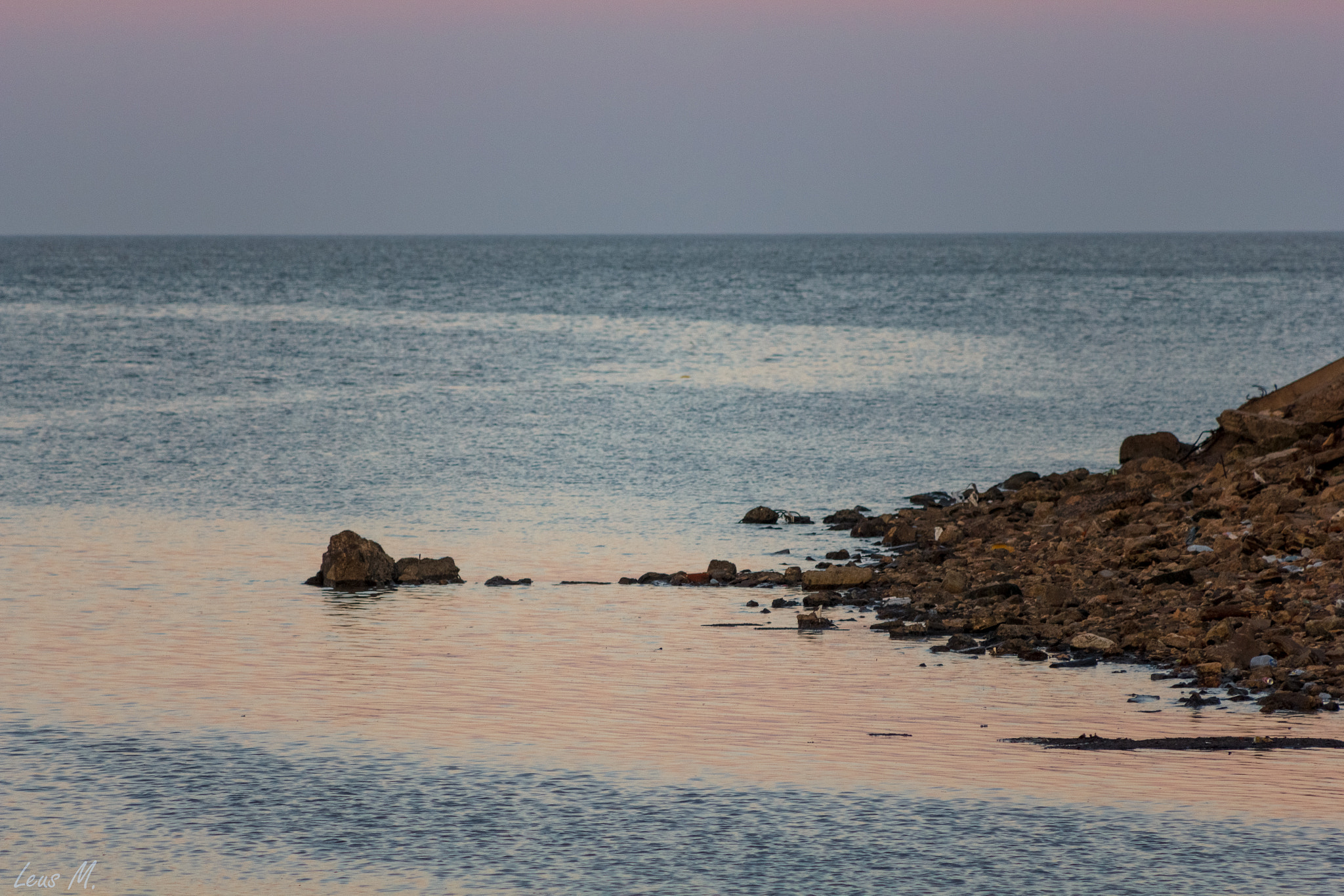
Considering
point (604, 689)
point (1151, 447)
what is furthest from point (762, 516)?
point (604, 689)

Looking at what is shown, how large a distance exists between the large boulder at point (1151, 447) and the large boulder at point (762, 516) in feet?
18.5

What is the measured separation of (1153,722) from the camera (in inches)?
544

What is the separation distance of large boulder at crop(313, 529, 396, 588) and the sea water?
0.39 m

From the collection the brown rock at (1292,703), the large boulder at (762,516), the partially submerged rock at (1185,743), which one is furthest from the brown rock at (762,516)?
the partially submerged rock at (1185,743)

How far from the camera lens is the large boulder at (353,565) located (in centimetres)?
2105

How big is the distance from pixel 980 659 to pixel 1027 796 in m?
5.04

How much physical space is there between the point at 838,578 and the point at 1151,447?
25.0 ft

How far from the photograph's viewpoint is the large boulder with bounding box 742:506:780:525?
2653 centimetres

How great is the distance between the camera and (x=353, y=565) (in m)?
21.0

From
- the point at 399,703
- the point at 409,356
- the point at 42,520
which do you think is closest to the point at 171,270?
the point at 409,356

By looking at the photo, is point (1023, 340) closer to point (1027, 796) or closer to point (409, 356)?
point (409, 356)

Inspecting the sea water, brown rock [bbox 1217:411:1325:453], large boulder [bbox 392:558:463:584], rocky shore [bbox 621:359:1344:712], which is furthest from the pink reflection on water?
brown rock [bbox 1217:411:1325:453]
